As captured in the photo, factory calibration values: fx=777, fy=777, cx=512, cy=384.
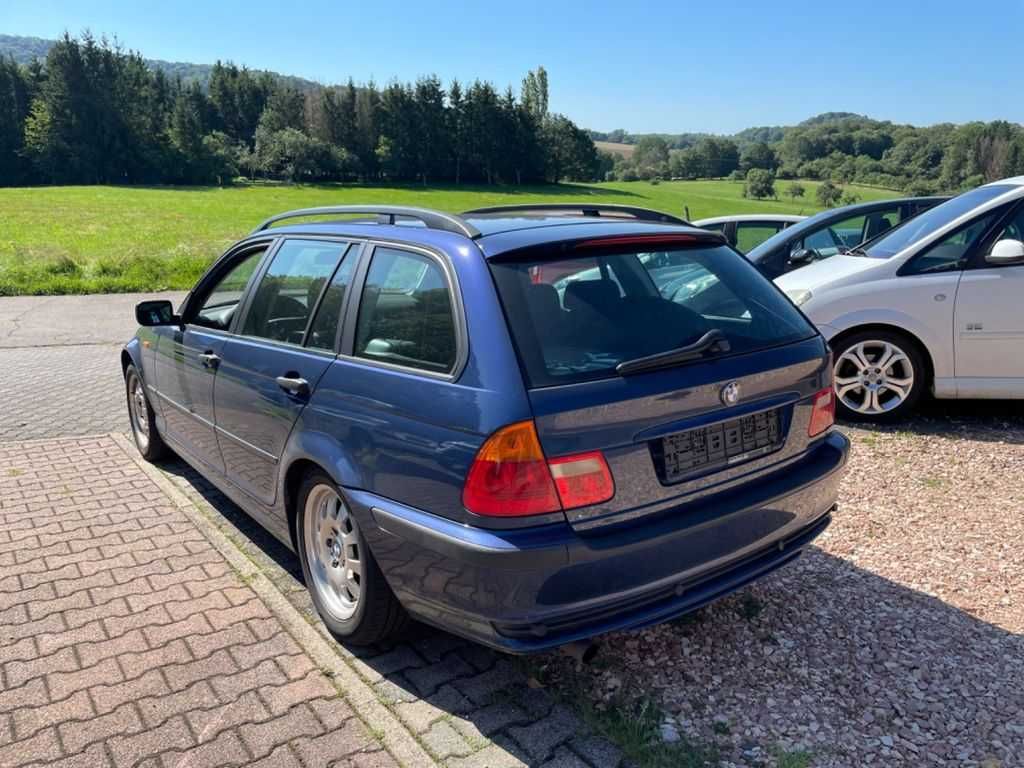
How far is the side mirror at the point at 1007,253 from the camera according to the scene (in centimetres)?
550

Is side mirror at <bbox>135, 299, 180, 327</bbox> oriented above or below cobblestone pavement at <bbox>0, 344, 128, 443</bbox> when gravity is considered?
above

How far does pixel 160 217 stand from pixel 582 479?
51704 millimetres

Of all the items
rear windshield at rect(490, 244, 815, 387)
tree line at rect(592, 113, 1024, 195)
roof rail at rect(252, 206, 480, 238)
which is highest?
tree line at rect(592, 113, 1024, 195)

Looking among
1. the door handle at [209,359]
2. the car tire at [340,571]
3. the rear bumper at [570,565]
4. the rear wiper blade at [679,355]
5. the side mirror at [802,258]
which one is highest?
the rear wiper blade at [679,355]

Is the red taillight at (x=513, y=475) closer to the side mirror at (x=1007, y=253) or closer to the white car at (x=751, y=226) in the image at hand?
the side mirror at (x=1007, y=253)

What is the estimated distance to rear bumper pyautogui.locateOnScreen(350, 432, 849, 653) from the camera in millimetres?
2383

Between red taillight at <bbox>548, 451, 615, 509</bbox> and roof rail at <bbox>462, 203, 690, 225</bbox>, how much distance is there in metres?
1.51

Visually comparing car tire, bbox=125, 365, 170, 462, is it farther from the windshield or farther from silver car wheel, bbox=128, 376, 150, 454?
the windshield

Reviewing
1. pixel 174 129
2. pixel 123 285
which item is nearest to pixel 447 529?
pixel 123 285

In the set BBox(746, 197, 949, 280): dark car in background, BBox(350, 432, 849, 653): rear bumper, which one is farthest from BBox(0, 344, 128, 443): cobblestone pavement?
BBox(746, 197, 949, 280): dark car in background

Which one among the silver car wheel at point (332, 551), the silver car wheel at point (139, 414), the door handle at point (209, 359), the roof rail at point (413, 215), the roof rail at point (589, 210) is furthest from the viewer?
the silver car wheel at point (139, 414)

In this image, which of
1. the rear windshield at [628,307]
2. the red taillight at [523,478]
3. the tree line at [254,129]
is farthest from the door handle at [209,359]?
the tree line at [254,129]

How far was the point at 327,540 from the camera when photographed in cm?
329

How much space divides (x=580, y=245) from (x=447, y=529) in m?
1.14
